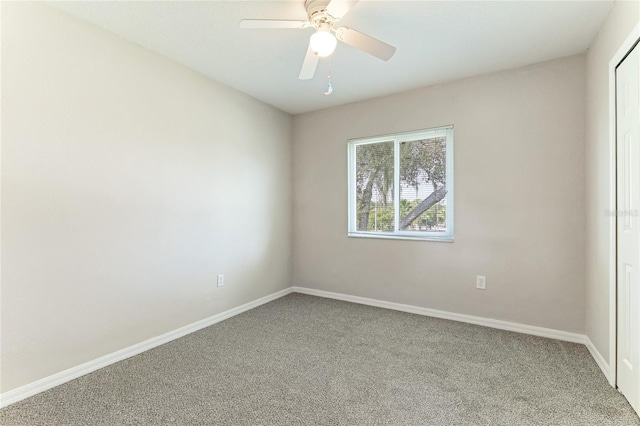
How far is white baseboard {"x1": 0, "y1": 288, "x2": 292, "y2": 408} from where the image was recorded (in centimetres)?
184

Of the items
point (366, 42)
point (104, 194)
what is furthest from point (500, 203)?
point (104, 194)

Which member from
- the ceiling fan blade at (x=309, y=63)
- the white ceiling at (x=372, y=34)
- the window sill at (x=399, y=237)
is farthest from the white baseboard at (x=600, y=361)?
the ceiling fan blade at (x=309, y=63)

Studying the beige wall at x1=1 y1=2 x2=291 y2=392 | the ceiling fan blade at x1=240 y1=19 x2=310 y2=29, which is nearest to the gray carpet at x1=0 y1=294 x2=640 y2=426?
the beige wall at x1=1 y1=2 x2=291 y2=392

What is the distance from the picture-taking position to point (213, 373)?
2.13 m

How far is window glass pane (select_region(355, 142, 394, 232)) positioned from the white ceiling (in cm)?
82

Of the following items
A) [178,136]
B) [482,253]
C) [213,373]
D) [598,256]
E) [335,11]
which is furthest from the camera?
[482,253]

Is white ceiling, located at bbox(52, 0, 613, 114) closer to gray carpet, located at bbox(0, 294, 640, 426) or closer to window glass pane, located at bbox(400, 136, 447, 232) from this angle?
window glass pane, located at bbox(400, 136, 447, 232)

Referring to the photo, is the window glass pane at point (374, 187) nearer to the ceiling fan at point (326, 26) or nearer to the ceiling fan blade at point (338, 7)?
the ceiling fan at point (326, 26)

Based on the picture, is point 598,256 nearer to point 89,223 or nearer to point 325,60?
point 325,60

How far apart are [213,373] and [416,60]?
9.45ft

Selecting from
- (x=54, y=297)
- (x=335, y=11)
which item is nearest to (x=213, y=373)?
(x=54, y=297)

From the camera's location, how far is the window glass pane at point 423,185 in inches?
128

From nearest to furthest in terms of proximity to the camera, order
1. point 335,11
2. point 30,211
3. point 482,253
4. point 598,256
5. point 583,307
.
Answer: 1. point 335,11
2. point 30,211
3. point 598,256
4. point 583,307
5. point 482,253

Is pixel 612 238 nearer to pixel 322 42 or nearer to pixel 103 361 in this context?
pixel 322 42
